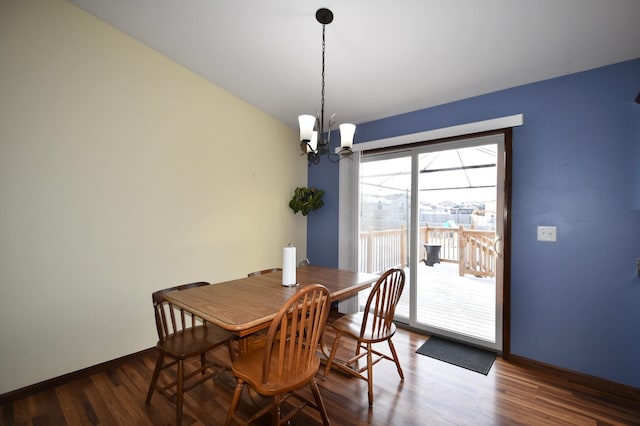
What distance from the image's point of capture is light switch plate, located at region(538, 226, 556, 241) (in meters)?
2.30

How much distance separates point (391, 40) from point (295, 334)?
225cm

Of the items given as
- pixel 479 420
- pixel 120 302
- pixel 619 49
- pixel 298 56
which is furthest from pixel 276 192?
pixel 619 49

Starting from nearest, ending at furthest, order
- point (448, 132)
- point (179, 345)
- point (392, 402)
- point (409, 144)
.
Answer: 1. point (179, 345)
2. point (392, 402)
3. point (448, 132)
4. point (409, 144)

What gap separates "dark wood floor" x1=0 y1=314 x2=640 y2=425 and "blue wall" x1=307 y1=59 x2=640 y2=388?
1.07 ft

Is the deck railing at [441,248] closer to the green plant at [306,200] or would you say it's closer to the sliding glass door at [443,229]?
the sliding glass door at [443,229]

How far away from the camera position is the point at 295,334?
54.6 inches

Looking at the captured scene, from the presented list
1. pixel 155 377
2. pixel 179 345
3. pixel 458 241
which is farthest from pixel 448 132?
pixel 155 377

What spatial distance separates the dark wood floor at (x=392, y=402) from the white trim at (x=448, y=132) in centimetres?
219

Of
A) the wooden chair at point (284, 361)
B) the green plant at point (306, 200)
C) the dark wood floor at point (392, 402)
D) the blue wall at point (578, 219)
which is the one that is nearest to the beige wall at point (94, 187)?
the dark wood floor at point (392, 402)

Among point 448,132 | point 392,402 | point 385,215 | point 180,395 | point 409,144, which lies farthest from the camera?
point 385,215

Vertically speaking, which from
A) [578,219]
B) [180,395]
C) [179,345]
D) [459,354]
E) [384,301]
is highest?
[578,219]

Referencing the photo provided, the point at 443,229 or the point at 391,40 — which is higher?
the point at 391,40

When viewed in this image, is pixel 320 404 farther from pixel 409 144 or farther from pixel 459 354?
pixel 409 144

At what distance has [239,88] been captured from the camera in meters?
3.10
